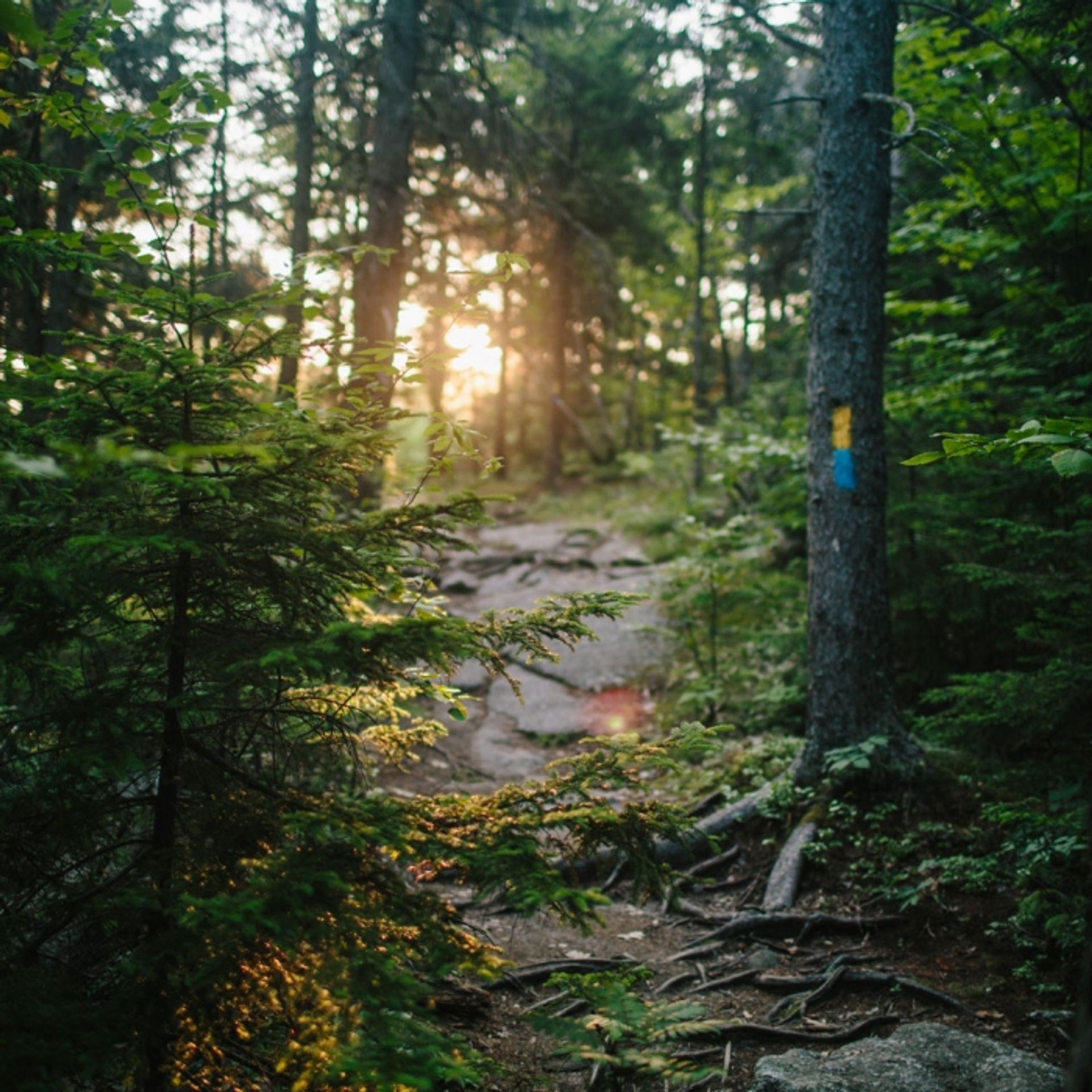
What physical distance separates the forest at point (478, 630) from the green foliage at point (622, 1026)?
0.02m

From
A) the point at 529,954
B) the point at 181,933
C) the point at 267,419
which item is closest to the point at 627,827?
the point at 181,933

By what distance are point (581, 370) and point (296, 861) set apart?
83.2 feet

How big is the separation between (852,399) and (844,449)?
1.40 ft

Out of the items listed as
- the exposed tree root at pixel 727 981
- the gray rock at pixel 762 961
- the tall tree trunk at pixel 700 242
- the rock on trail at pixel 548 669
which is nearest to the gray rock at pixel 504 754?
the rock on trail at pixel 548 669

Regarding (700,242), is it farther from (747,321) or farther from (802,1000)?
(802,1000)

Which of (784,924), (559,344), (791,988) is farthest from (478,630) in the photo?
(559,344)

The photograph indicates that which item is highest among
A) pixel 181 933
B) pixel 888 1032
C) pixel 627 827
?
pixel 627 827

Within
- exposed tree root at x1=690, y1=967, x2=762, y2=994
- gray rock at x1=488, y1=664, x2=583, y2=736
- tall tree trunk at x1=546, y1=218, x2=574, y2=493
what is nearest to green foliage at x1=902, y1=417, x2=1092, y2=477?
exposed tree root at x1=690, y1=967, x2=762, y2=994

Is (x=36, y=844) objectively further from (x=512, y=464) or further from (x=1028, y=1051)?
(x=512, y=464)

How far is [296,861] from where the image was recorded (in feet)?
6.57

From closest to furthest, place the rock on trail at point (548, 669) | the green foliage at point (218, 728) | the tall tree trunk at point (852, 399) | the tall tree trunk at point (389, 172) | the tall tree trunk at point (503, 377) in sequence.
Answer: the green foliage at point (218, 728) → the tall tree trunk at point (852, 399) → the rock on trail at point (548, 669) → the tall tree trunk at point (389, 172) → the tall tree trunk at point (503, 377)

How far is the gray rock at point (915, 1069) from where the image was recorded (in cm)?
302

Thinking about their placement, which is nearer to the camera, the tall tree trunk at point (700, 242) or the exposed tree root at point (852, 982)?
the exposed tree root at point (852, 982)

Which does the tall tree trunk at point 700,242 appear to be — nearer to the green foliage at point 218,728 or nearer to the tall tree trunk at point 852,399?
the tall tree trunk at point 852,399
